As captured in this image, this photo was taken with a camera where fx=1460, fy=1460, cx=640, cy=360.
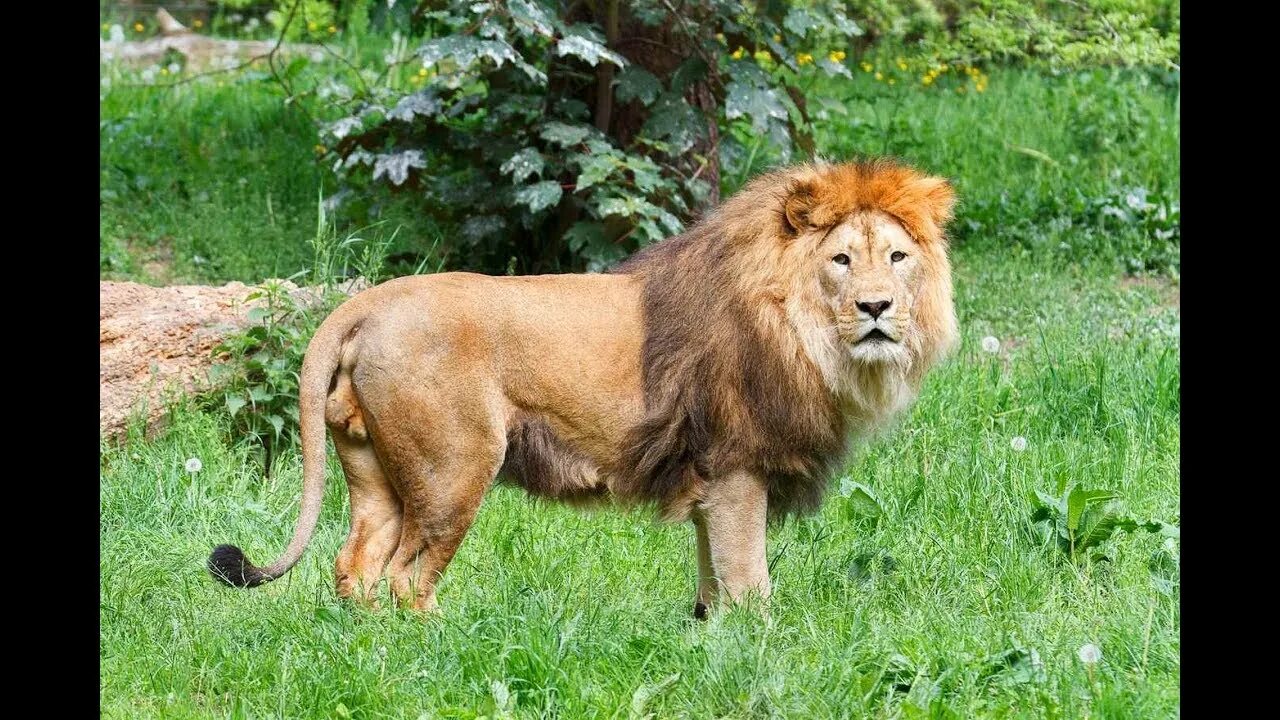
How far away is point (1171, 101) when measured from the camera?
35.4ft

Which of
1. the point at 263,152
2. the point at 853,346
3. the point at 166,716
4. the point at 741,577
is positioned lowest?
the point at 263,152

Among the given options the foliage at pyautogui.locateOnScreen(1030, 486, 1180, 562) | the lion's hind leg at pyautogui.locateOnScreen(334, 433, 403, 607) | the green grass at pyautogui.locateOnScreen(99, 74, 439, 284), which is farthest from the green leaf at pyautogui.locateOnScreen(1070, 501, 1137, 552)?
the green grass at pyautogui.locateOnScreen(99, 74, 439, 284)

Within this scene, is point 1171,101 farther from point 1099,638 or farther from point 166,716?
point 166,716

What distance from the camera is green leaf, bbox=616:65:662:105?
653 cm

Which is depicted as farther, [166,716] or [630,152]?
[630,152]

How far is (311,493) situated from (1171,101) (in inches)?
338

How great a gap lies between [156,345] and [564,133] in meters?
2.00

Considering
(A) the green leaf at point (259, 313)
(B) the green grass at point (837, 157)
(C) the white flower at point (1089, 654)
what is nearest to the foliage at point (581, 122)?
(B) the green grass at point (837, 157)

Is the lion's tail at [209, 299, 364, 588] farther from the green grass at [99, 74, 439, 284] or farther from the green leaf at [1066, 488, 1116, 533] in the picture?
the green grass at [99, 74, 439, 284]

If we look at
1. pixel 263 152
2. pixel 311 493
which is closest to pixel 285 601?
pixel 311 493

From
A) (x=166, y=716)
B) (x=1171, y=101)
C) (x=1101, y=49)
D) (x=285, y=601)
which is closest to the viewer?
(x=166, y=716)

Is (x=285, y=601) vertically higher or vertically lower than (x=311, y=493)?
lower

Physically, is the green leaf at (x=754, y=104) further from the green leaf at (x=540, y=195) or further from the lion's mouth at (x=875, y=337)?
the lion's mouth at (x=875, y=337)

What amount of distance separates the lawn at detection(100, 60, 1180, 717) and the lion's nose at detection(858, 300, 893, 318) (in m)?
0.61
